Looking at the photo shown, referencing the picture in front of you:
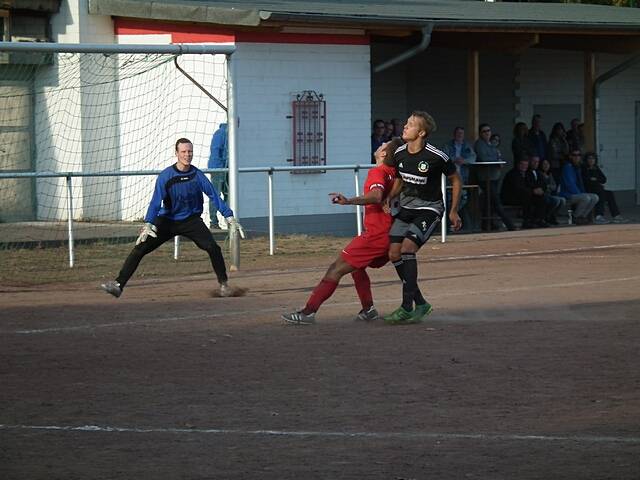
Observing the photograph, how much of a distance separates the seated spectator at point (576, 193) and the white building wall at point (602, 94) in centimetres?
453

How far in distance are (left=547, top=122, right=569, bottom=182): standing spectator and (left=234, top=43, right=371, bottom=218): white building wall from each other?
15.3ft

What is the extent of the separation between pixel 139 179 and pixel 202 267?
4717mm

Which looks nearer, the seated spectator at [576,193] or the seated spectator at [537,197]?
the seated spectator at [537,197]

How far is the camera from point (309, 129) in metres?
23.6

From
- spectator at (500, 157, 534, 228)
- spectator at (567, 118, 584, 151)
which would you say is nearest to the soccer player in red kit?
spectator at (500, 157, 534, 228)

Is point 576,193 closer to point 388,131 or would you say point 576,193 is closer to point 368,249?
point 388,131

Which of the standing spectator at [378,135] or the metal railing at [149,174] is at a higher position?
the standing spectator at [378,135]

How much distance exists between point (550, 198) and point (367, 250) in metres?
14.3

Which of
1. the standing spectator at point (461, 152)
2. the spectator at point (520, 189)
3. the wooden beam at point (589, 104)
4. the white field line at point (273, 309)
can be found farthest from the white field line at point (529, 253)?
the wooden beam at point (589, 104)

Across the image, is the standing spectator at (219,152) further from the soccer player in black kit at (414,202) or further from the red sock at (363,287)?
the soccer player in black kit at (414,202)

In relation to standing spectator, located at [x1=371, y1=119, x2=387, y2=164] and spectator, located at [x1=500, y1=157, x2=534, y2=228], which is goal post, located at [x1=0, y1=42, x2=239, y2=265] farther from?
spectator, located at [x1=500, y1=157, x2=534, y2=228]

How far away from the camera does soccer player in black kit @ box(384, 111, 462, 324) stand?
1210 centimetres

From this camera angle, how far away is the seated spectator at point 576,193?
86.9 feet

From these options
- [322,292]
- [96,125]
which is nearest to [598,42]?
[96,125]
